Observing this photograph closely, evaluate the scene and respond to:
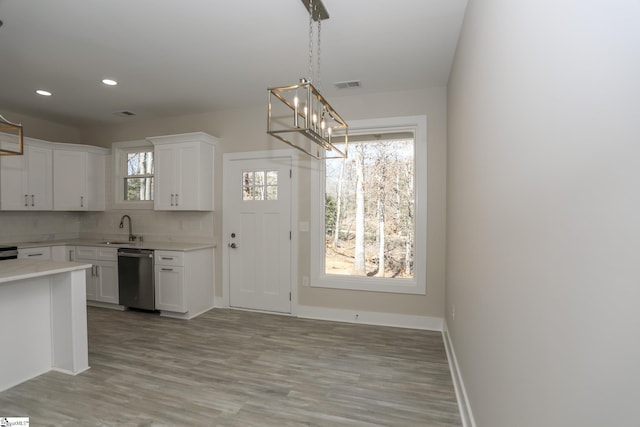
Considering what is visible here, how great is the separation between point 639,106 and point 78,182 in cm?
622

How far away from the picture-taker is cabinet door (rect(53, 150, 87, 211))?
480cm

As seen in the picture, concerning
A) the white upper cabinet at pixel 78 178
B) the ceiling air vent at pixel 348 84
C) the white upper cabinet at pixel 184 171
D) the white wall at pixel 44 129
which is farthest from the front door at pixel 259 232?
the white wall at pixel 44 129

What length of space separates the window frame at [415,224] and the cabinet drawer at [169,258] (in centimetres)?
171

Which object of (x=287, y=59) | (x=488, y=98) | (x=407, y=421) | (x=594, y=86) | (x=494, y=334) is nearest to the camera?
(x=594, y=86)

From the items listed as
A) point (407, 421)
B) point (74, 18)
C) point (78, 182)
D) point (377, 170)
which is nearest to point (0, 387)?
point (74, 18)

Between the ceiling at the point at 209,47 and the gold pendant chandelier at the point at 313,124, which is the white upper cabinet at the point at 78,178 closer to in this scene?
the ceiling at the point at 209,47

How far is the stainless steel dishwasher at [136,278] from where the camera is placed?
4.21 metres

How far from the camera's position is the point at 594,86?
2.18 feet

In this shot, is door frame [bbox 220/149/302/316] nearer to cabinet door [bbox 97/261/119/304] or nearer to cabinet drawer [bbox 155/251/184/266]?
cabinet drawer [bbox 155/251/184/266]

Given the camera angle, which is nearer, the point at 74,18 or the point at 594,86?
the point at 594,86

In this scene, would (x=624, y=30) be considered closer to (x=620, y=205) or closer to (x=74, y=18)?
(x=620, y=205)

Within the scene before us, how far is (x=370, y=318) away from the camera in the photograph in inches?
153

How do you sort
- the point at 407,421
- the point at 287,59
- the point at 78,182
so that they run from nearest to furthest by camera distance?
1. the point at 407,421
2. the point at 287,59
3. the point at 78,182

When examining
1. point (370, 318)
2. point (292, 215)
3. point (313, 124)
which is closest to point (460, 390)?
point (370, 318)
